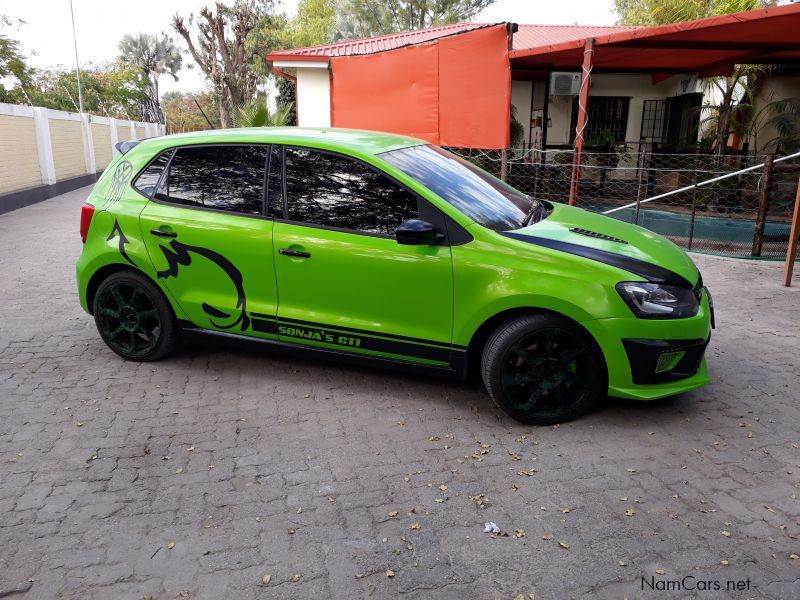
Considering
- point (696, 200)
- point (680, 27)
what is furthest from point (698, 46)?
point (696, 200)

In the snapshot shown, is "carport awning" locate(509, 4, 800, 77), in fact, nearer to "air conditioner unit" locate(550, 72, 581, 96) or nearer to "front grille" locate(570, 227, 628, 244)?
"air conditioner unit" locate(550, 72, 581, 96)

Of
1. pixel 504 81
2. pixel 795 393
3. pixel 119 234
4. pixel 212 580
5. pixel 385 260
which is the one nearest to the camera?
pixel 212 580

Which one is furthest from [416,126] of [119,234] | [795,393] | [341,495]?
[341,495]

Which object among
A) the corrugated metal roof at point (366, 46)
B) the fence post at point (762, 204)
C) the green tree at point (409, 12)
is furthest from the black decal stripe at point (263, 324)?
the green tree at point (409, 12)

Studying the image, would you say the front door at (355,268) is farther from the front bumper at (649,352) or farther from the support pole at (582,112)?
the support pole at (582,112)

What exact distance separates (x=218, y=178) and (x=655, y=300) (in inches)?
116

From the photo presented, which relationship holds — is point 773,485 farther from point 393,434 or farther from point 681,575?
point 393,434

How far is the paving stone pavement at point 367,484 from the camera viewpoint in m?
2.62

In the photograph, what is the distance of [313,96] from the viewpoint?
16.2 m

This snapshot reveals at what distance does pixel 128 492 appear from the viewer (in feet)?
10.5

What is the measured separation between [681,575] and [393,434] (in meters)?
1.71

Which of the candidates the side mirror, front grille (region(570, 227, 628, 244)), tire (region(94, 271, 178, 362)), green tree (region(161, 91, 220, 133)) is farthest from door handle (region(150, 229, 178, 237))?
green tree (region(161, 91, 220, 133))

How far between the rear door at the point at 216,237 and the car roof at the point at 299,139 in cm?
7

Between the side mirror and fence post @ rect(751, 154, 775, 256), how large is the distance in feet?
19.7
